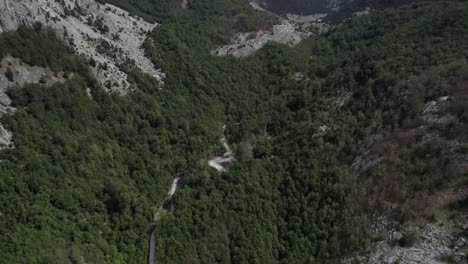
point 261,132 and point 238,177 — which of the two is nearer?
point 238,177

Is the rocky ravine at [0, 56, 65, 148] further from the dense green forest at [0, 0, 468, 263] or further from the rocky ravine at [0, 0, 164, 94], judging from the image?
the rocky ravine at [0, 0, 164, 94]

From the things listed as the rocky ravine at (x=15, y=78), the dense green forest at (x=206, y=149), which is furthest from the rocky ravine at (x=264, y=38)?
the rocky ravine at (x=15, y=78)

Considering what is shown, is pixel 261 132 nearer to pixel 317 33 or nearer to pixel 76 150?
pixel 76 150

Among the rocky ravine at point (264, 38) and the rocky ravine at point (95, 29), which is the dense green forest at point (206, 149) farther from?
the rocky ravine at point (264, 38)

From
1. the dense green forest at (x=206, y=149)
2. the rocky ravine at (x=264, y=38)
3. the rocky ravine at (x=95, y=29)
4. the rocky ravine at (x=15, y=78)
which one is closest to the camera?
the dense green forest at (x=206, y=149)

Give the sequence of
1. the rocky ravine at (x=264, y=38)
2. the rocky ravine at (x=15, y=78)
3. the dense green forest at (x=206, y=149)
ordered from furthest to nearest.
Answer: the rocky ravine at (x=264, y=38), the rocky ravine at (x=15, y=78), the dense green forest at (x=206, y=149)

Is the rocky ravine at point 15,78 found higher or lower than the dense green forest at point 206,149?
higher

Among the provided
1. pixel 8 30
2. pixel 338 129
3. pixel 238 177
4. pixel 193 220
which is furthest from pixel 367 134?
pixel 8 30

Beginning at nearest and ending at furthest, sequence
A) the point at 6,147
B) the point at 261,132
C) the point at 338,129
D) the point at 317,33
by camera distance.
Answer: the point at 6,147 < the point at 338,129 < the point at 261,132 < the point at 317,33
